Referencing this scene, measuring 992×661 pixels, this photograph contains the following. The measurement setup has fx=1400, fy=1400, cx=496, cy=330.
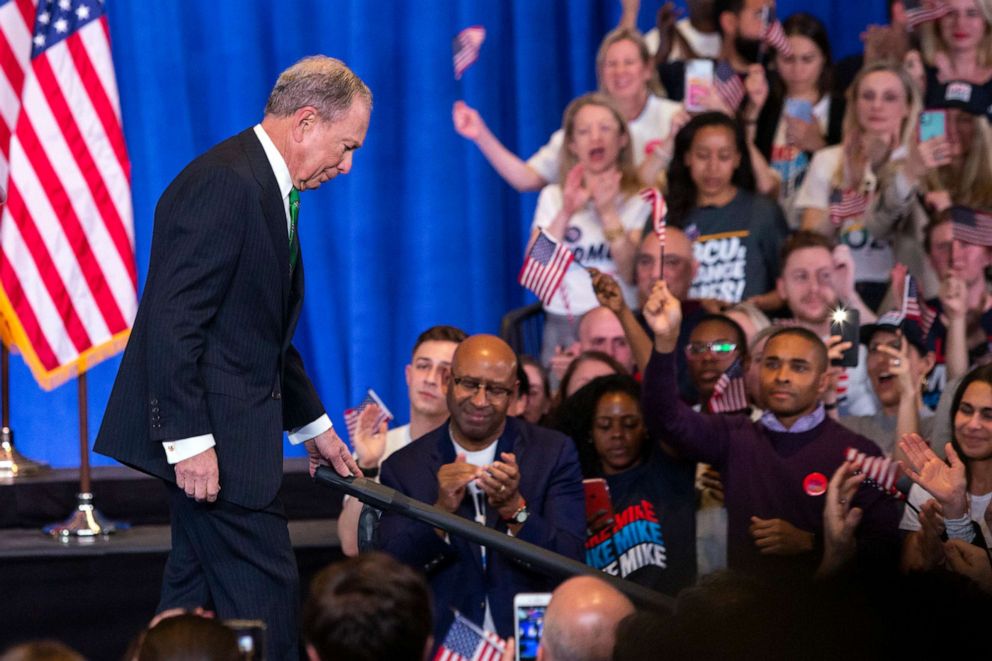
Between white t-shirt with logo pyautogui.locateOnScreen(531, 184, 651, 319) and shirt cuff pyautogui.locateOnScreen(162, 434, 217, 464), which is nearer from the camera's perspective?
shirt cuff pyautogui.locateOnScreen(162, 434, 217, 464)

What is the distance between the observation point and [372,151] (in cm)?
623

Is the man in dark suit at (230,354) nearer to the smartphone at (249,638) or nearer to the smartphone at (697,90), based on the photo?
the smartphone at (249,638)

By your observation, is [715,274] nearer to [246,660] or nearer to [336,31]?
[336,31]

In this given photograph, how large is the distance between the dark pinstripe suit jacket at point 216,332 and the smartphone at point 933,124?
3.18 metres

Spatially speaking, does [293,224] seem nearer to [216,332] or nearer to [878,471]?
[216,332]

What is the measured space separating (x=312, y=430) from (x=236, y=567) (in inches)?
16.2

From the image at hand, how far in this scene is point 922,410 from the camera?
4.87m

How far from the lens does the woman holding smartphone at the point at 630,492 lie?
3.96 meters

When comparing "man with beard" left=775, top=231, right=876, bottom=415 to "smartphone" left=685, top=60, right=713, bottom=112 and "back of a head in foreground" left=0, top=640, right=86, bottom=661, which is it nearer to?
"smartphone" left=685, top=60, right=713, bottom=112

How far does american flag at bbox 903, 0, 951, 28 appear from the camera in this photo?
18.0 ft

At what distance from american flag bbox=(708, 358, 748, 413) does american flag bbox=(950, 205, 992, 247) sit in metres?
1.15

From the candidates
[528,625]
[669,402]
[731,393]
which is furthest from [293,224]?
[731,393]

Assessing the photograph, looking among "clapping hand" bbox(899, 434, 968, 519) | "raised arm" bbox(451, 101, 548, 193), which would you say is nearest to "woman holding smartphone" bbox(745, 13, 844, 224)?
"raised arm" bbox(451, 101, 548, 193)

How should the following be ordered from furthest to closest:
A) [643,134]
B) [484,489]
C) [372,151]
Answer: [372,151], [643,134], [484,489]
